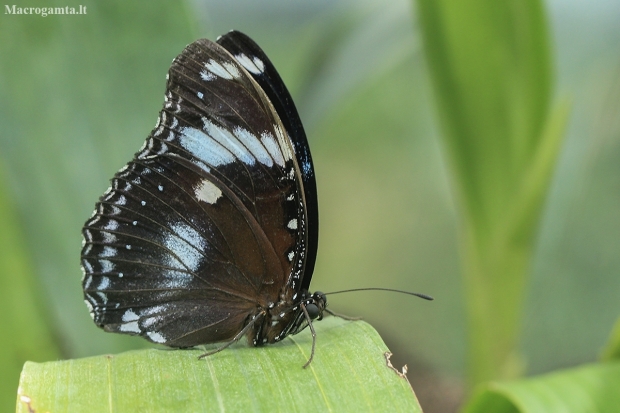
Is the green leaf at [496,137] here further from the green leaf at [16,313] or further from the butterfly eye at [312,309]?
the green leaf at [16,313]

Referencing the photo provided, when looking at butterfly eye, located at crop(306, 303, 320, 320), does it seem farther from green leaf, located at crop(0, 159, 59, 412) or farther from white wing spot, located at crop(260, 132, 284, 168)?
green leaf, located at crop(0, 159, 59, 412)

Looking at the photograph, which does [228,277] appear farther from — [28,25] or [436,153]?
[436,153]

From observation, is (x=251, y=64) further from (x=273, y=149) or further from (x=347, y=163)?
(x=347, y=163)

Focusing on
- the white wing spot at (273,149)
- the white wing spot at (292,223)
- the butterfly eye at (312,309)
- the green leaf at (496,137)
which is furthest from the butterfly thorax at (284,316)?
the green leaf at (496,137)

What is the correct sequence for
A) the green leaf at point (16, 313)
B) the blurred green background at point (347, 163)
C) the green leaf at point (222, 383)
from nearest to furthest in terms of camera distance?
Answer: the green leaf at point (222, 383), the green leaf at point (16, 313), the blurred green background at point (347, 163)

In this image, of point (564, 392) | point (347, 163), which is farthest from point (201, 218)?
point (347, 163)

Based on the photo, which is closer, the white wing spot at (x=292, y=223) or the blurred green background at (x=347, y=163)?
the white wing spot at (x=292, y=223)

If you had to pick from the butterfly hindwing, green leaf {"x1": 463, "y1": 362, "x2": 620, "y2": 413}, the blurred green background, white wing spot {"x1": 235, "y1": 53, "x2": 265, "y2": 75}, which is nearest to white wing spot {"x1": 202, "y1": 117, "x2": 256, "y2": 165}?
the butterfly hindwing
